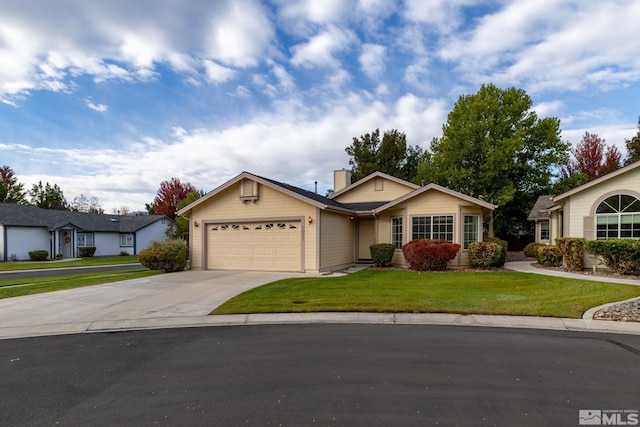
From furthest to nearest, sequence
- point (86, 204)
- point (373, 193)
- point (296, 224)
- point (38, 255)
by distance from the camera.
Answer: point (86, 204)
point (38, 255)
point (373, 193)
point (296, 224)

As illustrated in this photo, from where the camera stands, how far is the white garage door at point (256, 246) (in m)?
15.8

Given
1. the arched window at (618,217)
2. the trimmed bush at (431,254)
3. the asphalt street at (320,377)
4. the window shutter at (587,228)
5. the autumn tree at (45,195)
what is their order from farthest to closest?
the autumn tree at (45,195), the trimmed bush at (431,254), the window shutter at (587,228), the arched window at (618,217), the asphalt street at (320,377)

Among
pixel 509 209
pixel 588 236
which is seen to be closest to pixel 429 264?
pixel 588 236

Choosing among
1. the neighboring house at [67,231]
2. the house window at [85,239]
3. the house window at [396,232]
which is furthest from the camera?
the house window at [85,239]

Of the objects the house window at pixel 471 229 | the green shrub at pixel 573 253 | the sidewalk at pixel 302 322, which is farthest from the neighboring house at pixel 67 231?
the green shrub at pixel 573 253

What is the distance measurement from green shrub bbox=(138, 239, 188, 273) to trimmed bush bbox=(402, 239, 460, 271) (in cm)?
1061

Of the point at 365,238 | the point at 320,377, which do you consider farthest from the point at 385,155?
the point at 320,377

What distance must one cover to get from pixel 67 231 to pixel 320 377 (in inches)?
1454

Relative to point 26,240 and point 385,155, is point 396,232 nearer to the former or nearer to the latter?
point 385,155

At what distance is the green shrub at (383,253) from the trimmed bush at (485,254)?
11.6ft

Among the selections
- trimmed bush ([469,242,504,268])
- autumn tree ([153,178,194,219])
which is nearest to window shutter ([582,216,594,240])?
trimmed bush ([469,242,504,268])

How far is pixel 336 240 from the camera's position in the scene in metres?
17.0

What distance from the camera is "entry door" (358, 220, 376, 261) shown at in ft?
63.2

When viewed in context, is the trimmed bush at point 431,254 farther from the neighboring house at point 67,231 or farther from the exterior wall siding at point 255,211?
the neighboring house at point 67,231
